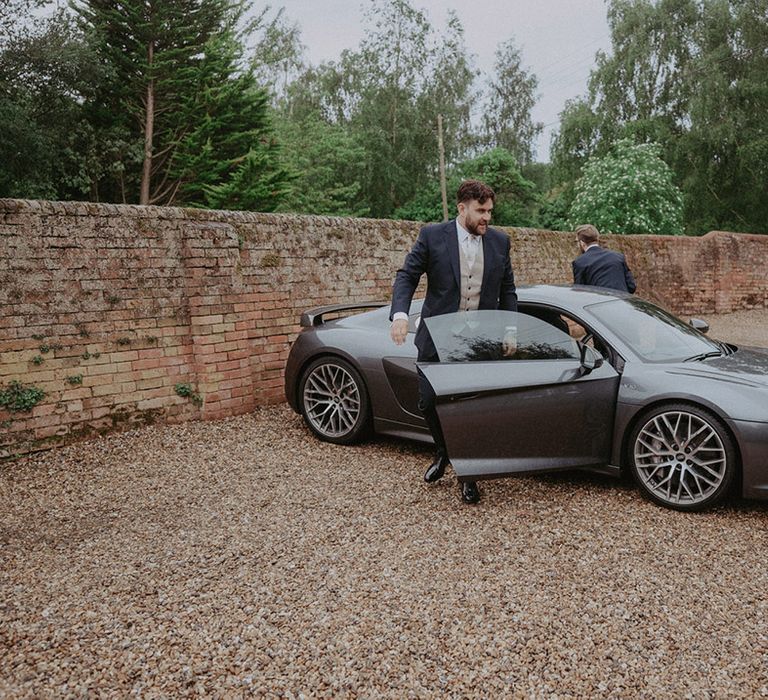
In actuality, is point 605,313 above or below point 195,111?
below

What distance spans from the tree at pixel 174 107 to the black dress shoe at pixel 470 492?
615 inches

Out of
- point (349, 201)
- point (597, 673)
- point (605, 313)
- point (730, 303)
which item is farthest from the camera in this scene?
point (349, 201)

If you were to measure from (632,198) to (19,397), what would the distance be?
64.6 ft

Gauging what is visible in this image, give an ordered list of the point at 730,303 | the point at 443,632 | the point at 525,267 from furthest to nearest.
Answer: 1. the point at 730,303
2. the point at 525,267
3. the point at 443,632

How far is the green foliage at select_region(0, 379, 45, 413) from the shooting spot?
4707 mm

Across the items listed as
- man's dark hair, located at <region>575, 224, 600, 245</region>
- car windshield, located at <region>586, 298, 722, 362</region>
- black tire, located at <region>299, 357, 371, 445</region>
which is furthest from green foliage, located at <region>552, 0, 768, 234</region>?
black tire, located at <region>299, 357, 371, 445</region>

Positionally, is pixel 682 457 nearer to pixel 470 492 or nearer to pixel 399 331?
pixel 470 492

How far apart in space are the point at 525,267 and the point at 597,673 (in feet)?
29.9

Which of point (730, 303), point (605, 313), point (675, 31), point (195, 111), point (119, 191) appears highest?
point (675, 31)

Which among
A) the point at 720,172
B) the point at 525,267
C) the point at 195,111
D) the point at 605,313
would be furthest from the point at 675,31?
the point at 605,313

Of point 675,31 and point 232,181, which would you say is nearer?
point 232,181

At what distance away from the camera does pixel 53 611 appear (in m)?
2.70

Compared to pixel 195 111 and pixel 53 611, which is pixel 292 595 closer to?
pixel 53 611

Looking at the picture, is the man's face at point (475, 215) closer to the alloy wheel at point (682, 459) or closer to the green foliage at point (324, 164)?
the alloy wheel at point (682, 459)
